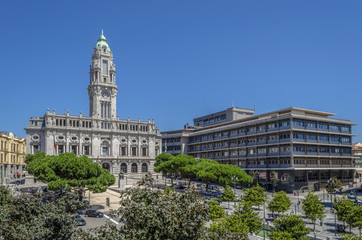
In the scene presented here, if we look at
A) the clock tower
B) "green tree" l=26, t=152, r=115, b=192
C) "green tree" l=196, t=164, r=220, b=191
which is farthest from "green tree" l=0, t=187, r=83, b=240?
the clock tower

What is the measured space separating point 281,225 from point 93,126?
85.1 m

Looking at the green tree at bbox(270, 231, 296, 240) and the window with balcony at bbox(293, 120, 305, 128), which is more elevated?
the window with balcony at bbox(293, 120, 305, 128)

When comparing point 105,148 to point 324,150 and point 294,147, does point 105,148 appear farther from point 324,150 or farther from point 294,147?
point 324,150

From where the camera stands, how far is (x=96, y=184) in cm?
5759

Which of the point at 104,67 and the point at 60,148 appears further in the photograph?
the point at 104,67

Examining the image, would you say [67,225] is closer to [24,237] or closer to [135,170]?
[24,237]

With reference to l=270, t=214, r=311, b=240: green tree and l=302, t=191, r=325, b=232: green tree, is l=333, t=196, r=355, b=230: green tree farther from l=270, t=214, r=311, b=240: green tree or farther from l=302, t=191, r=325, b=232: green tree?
l=270, t=214, r=311, b=240: green tree

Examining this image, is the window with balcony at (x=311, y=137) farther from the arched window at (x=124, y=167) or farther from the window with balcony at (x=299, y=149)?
the arched window at (x=124, y=167)

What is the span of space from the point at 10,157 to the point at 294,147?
Result: 89.2 m

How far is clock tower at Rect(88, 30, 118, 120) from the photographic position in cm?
11156

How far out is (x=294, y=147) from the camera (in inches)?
3127

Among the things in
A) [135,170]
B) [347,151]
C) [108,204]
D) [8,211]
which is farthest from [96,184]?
[347,151]

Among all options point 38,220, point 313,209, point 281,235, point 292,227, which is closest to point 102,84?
point 313,209

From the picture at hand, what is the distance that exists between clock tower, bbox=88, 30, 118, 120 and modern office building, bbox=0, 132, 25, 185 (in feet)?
90.8
